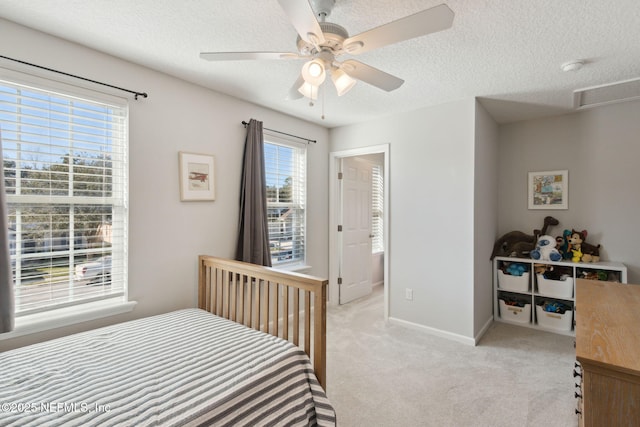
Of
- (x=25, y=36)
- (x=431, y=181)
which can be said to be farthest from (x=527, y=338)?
(x=25, y=36)

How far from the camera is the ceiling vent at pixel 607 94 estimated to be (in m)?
2.52

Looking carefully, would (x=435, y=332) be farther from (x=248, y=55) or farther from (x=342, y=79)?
(x=248, y=55)

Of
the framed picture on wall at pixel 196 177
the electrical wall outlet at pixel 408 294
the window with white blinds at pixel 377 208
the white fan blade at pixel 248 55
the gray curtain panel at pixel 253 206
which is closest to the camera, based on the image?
the white fan blade at pixel 248 55

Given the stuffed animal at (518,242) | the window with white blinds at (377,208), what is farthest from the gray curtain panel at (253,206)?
the stuffed animal at (518,242)

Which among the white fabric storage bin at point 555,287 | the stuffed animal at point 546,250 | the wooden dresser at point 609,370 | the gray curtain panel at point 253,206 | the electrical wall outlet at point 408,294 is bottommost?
the electrical wall outlet at point 408,294

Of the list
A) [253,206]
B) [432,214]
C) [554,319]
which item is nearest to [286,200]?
[253,206]

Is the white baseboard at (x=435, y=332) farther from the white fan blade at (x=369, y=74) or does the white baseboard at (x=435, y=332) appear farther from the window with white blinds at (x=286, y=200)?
the white fan blade at (x=369, y=74)

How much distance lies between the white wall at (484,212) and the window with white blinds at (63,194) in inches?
118

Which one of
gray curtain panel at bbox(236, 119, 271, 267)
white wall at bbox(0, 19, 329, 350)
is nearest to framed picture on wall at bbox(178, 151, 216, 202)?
white wall at bbox(0, 19, 329, 350)

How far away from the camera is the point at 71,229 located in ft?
6.52

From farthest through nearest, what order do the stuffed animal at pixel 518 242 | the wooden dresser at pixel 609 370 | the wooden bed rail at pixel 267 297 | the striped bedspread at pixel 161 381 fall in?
the stuffed animal at pixel 518 242
the wooden bed rail at pixel 267 297
the striped bedspread at pixel 161 381
the wooden dresser at pixel 609 370

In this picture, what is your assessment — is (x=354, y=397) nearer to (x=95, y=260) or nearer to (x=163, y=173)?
(x=95, y=260)

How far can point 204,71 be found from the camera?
235 cm

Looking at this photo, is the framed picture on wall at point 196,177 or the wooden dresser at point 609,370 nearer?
the wooden dresser at point 609,370
